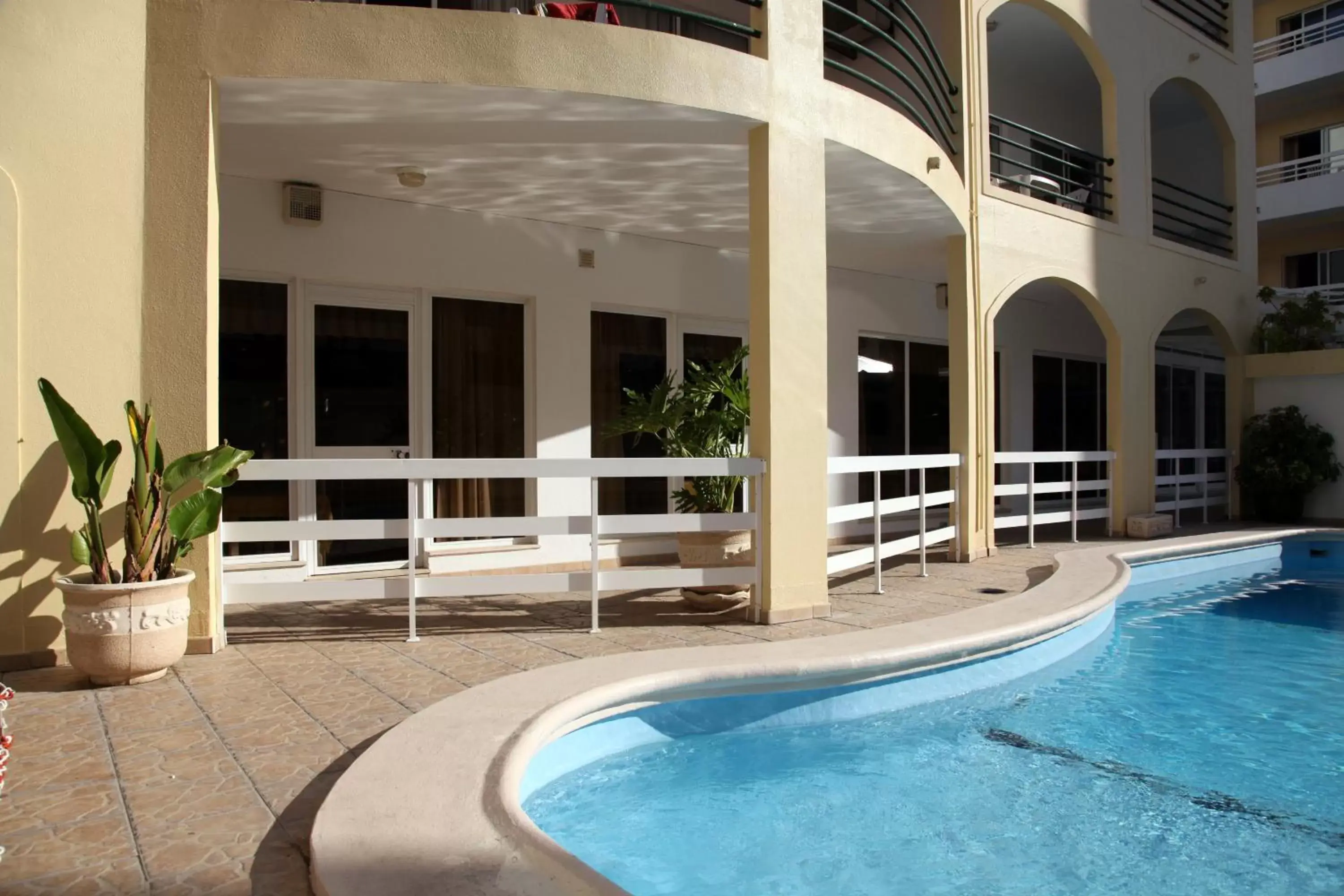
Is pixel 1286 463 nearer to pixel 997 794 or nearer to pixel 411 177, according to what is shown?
pixel 997 794

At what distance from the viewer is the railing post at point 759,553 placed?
6.58 meters

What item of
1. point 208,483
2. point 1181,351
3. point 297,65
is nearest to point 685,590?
point 208,483

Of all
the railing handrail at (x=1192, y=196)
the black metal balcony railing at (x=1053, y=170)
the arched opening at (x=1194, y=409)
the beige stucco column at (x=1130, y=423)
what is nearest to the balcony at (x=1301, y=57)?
the arched opening at (x=1194, y=409)

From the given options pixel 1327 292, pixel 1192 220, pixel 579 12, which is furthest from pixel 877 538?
pixel 1327 292

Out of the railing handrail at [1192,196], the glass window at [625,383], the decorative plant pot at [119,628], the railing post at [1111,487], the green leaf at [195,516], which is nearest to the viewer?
the decorative plant pot at [119,628]

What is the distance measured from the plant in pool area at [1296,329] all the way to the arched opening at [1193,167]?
122 centimetres

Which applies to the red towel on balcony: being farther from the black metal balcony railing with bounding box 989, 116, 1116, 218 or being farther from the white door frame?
the black metal balcony railing with bounding box 989, 116, 1116, 218

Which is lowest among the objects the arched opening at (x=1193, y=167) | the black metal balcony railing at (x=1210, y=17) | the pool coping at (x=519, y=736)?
the pool coping at (x=519, y=736)

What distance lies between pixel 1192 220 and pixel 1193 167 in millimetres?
1138

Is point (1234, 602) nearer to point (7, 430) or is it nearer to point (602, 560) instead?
point (602, 560)

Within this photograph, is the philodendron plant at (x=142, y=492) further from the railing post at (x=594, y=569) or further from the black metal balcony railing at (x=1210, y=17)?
the black metal balcony railing at (x=1210, y=17)

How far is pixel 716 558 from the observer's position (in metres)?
6.82

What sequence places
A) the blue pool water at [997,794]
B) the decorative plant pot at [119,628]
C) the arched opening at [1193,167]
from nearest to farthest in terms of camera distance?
1. the blue pool water at [997,794]
2. the decorative plant pot at [119,628]
3. the arched opening at [1193,167]

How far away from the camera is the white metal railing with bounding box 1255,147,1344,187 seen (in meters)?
20.3
